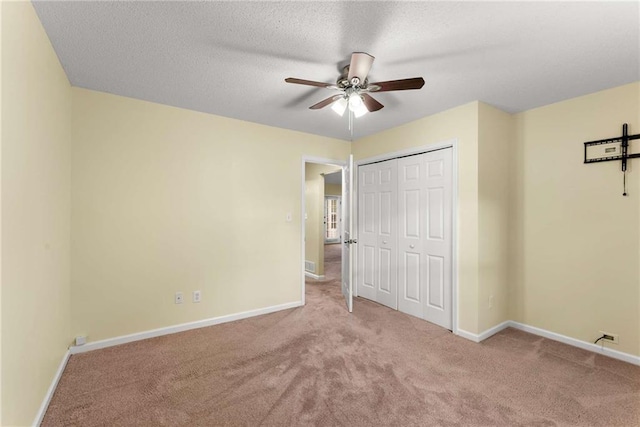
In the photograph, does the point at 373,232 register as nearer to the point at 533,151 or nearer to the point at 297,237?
the point at 297,237

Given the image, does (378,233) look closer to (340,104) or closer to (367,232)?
(367,232)

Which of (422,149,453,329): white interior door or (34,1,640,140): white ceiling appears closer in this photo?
(34,1,640,140): white ceiling

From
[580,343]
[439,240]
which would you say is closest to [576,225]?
[580,343]

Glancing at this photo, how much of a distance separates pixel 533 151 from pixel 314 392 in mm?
3235

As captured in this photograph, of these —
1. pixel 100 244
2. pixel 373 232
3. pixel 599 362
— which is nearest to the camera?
pixel 599 362

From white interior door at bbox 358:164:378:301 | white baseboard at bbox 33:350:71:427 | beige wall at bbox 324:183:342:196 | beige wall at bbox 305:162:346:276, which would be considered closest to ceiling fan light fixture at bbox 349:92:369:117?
white interior door at bbox 358:164:378:301

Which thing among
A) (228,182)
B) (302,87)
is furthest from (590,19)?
(228,182)

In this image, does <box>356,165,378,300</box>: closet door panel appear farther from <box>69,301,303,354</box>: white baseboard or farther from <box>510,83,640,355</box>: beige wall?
<box>510,83,640,355</box>: beige wall

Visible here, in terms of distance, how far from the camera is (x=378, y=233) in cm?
405

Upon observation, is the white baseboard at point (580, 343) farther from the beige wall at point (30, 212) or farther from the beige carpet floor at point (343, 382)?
the beige wall at point (30, 212)

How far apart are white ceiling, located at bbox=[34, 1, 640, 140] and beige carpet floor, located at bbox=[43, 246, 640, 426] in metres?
2.42

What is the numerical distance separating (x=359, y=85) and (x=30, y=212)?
2258 millimetres

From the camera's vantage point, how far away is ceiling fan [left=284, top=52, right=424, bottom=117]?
6.07ft

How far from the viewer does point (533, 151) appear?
10.1 feet
